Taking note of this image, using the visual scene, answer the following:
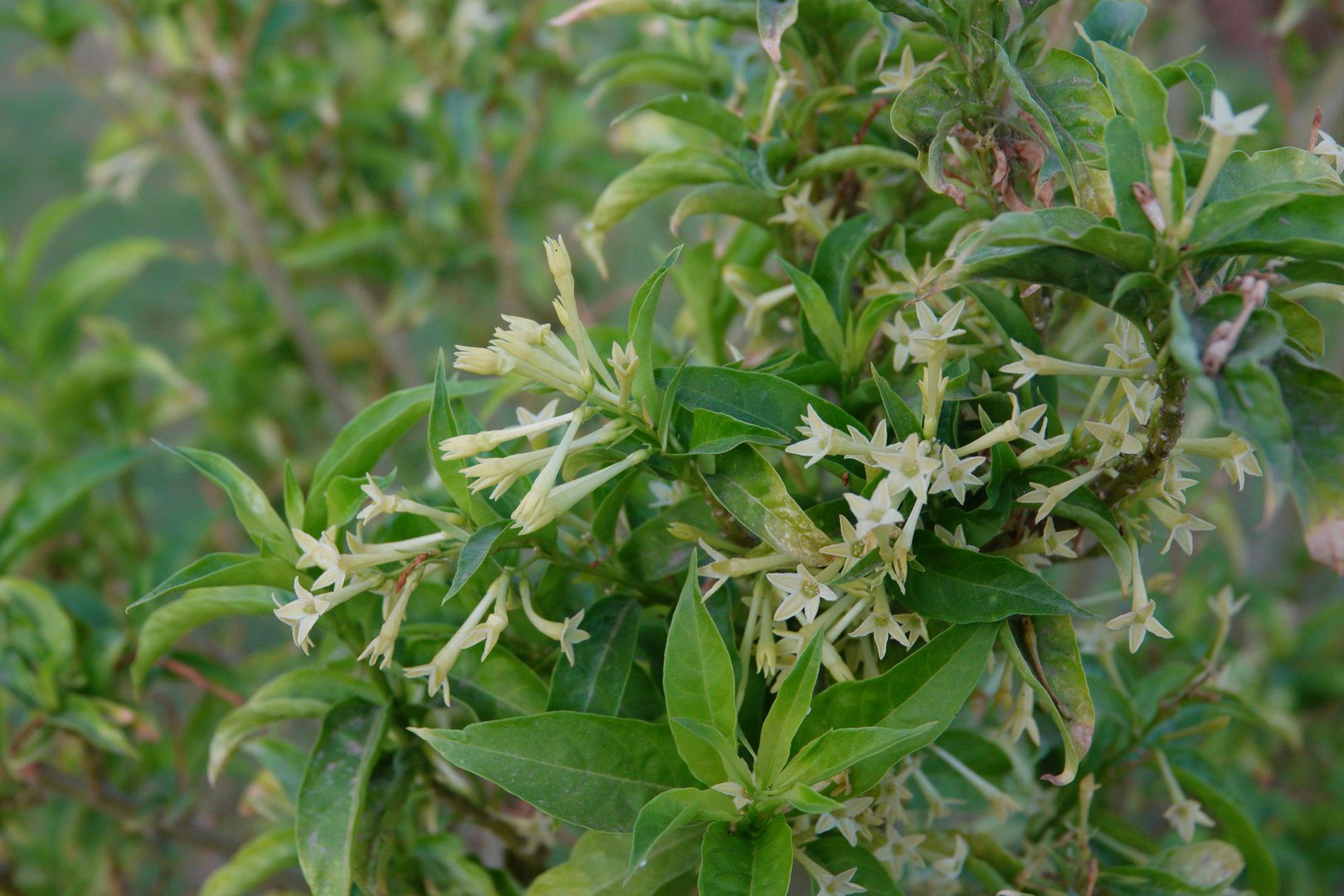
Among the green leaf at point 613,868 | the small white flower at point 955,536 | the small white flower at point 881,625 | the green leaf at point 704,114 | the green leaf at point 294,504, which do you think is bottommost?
the green leaf at point 613,868

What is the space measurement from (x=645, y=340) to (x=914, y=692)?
260 mm

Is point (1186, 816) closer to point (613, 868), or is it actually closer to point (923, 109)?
point (613, 868)

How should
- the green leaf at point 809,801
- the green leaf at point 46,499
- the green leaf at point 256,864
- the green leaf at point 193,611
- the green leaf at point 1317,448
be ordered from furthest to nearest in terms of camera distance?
the green leaf at point 46,499 → the green leaf at point 256,864 → the green leaf at point 193,611 → the green leaf at point 809,801 → the green leaf at point 1317,448

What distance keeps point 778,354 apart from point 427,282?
1.11 meters

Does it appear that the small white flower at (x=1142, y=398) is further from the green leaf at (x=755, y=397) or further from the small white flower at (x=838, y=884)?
the small white flower at (x=838, y=884)

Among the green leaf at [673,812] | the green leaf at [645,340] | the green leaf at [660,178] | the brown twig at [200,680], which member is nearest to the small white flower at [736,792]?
the green leaf at [673,812]

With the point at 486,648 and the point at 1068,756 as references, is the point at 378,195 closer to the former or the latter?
the point at 486,648

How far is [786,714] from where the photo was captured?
655mm

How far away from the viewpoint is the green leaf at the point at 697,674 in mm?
645

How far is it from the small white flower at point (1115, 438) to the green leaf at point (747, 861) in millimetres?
284

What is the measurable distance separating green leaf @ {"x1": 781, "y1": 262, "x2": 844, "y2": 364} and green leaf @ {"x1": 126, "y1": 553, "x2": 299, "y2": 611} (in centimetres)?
39

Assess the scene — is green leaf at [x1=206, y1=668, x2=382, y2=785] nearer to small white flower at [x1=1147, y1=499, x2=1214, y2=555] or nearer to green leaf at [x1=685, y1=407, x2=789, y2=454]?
green leaf at [x1=685, y1=407, x2=789, y2=454]

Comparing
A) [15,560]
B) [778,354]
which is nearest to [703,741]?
[778,354]

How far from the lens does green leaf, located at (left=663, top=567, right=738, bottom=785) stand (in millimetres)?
645
